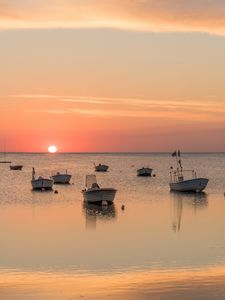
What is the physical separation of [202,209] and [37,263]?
38.2 meters

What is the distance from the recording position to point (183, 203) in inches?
3002

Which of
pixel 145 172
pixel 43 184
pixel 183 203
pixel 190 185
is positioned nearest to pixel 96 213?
pixel 183 203

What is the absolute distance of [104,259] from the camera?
34.6m

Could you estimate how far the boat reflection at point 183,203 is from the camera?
56.3 metres

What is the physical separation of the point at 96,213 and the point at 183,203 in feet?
57.7

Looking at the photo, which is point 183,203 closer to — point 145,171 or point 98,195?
point 98,195

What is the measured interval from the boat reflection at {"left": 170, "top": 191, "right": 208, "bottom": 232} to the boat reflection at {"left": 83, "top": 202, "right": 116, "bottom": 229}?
6613mm

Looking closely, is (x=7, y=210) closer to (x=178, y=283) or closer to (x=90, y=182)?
(x=90, y=182)

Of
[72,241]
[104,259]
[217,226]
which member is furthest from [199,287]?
[217,226]

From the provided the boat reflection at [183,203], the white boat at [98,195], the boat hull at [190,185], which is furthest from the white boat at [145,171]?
the white boat at [98,195]

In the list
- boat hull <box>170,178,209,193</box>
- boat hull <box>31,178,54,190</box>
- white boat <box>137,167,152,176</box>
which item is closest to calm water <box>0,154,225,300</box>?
boat hull <box>170,178,209,193</box>

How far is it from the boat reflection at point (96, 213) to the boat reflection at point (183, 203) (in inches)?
260

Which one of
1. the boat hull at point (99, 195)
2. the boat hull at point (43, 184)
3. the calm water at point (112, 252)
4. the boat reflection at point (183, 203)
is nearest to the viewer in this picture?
the calm water at point (112, 252)

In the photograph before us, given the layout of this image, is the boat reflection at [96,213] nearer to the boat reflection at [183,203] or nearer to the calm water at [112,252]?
the calm water at [112,252]
